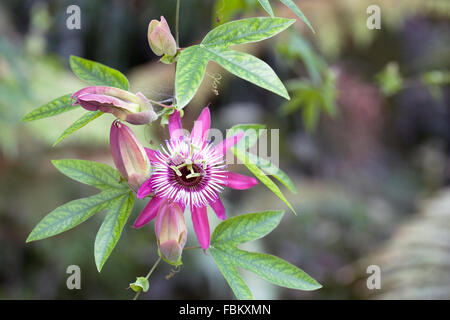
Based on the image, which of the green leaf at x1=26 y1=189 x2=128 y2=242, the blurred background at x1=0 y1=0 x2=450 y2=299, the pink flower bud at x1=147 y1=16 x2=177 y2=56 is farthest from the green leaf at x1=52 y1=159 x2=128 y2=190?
the blurred background at x1=0 y1=0 x2=450 y2=299

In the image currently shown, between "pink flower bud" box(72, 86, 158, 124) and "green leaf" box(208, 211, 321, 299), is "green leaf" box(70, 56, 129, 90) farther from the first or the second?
"green leaf" box(208, 211, 321, 299)

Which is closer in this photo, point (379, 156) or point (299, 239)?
point (299, 239)

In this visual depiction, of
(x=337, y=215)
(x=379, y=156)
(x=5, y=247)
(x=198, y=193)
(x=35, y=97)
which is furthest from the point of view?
(x=379, y=156)

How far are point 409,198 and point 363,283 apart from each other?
1131 millimetres

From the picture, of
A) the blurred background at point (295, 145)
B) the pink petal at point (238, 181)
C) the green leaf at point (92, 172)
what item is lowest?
the pink petal at point (238, 181)

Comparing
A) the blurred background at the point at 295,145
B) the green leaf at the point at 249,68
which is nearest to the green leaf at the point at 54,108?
the green leaf at the point at 249,68

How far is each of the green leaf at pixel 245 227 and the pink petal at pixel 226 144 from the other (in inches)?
2.7

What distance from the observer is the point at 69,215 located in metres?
0.39

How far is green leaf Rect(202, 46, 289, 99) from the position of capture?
12.5 inches

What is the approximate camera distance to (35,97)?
55.6 inches

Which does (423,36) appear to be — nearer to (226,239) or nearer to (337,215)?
(337,215)

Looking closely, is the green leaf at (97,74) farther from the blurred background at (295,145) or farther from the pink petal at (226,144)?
the blurred background at (295,145)

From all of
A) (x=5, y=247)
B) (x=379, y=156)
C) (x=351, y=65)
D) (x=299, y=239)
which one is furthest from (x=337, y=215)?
(x=5, y=247)

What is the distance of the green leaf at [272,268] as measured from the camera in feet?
1.27
